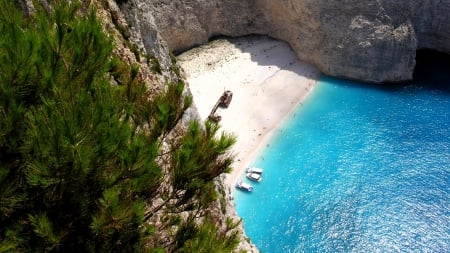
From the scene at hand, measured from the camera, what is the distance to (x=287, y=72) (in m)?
38.2

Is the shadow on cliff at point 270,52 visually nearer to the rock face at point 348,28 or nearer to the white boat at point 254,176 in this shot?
the rock face at point 348,28

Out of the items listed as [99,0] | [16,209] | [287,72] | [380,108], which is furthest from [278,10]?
[16,209]

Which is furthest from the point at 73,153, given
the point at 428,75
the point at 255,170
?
the point at 428,75

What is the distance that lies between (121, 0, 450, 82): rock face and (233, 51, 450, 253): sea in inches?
74.0

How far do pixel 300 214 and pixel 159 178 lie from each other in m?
20.0

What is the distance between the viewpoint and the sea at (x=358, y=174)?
80.7ft

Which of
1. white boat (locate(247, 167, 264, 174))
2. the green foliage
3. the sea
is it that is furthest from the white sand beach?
the green foliage

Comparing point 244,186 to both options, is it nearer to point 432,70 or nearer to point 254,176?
point 254,176

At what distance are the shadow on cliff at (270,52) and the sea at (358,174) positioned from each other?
262 centimetres

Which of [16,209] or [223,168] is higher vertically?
[16,209]

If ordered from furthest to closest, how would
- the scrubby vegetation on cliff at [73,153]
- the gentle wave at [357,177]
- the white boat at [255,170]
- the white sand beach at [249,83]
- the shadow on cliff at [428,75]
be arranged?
the shadow on cliff at [428,75] → the white sand beach at [249,83] → the white boat at [255,170] → the gentle wave at [357,177] → the scrubby vegetation on cliff at [73,153]

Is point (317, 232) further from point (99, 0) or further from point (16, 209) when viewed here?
point (16, 209)

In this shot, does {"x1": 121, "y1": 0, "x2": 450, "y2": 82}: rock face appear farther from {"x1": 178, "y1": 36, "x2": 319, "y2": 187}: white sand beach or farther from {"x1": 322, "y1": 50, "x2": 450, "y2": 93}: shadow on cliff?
{"x1": 178, "y1": 36, "x2": 319, "y2": 187}: white sand beach

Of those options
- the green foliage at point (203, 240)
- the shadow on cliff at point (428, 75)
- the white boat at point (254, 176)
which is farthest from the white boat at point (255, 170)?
the green foliage at point (203, 240)
